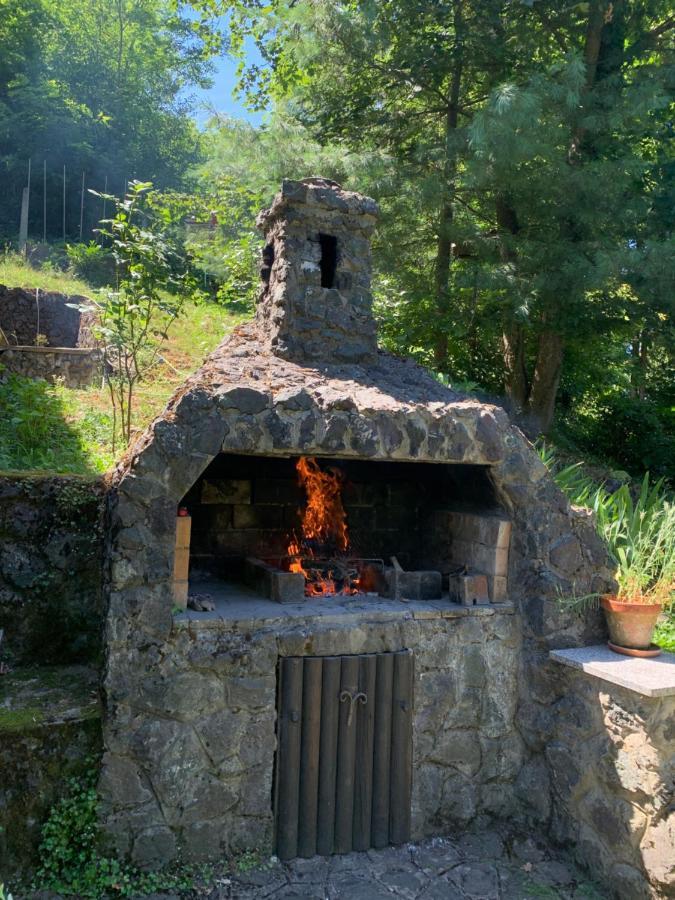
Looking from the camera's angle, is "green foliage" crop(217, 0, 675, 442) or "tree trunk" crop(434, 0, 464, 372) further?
"tree trunk" crop(434, 0, 464, 372)

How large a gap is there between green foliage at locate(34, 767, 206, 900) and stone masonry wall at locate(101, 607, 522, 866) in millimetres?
90

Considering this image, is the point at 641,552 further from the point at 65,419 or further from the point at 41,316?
the point at 41,316

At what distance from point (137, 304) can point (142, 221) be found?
1484 centimetres

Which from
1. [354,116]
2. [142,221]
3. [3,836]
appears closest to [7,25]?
[142,221]

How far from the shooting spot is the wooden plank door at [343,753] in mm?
4047

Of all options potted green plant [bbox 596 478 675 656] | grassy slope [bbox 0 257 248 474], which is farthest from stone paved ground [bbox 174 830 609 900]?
grassy slope [bbox 0 257 248 474]

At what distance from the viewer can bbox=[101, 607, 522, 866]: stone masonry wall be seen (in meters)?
3.78

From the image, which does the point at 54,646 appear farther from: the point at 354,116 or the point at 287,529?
the point at 354,116

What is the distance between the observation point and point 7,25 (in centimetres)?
2009

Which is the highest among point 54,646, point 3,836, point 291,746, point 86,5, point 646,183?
point 86,5

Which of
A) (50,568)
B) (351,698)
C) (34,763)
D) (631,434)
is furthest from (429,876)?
(631,434)

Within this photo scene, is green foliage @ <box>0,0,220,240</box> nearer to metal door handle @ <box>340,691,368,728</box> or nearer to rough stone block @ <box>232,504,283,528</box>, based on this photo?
rough stone block @ <box>232,504,283,528</box>

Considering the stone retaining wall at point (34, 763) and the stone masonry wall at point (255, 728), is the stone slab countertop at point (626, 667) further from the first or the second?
the stone retaining wall at point (34, 763)

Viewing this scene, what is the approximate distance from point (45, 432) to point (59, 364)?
305 centimetres
